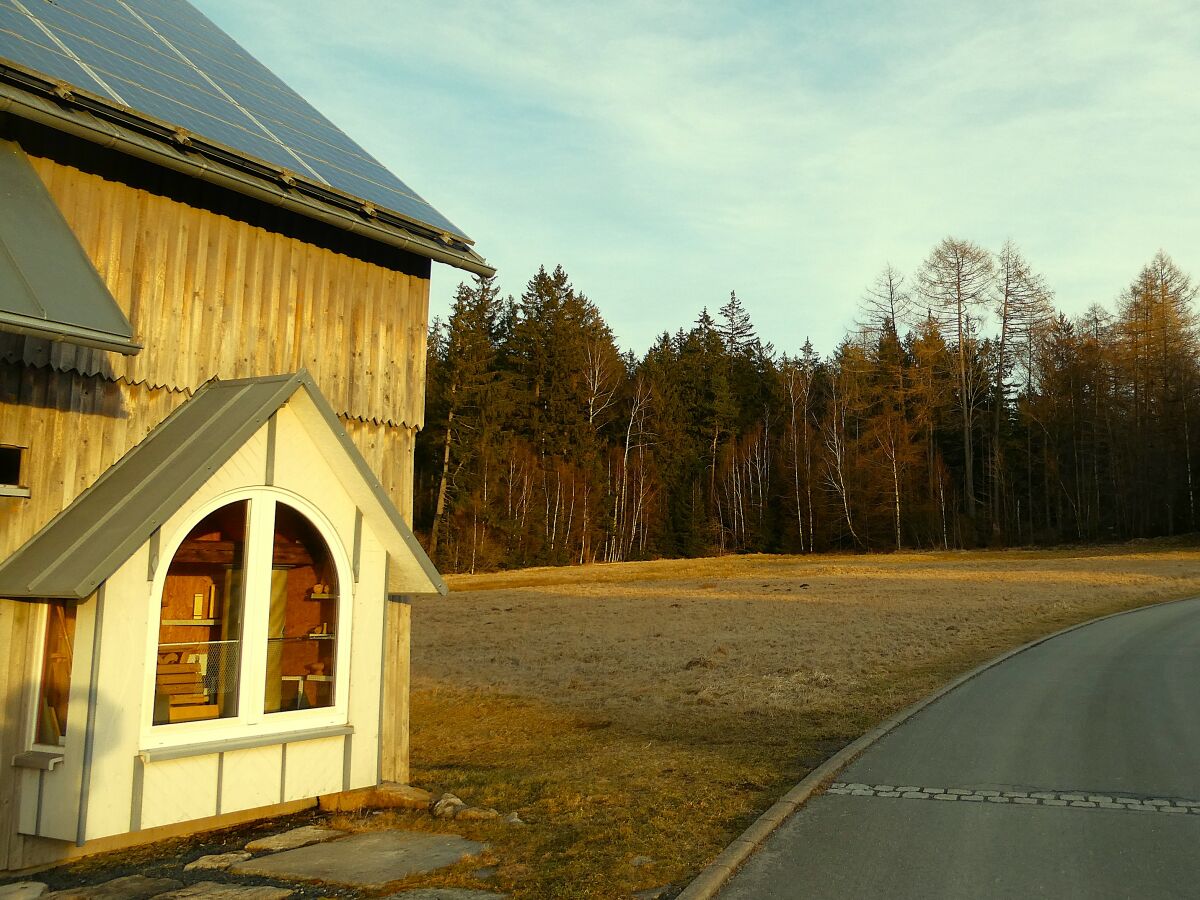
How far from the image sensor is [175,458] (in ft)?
25.4

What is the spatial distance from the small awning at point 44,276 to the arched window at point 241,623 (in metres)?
1.84

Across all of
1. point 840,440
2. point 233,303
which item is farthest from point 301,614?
point 840,440

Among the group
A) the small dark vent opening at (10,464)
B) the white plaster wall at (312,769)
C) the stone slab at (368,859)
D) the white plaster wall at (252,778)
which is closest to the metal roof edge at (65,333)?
the small dark vent opening at (10,464)

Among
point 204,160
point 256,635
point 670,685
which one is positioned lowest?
point 670,685

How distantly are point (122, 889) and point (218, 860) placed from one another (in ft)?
2.44

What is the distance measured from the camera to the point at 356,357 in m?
10.1

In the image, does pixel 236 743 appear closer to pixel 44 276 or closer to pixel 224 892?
pixel 224 892

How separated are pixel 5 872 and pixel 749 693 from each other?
1060cm

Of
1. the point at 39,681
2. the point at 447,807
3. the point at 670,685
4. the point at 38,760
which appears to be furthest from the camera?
the point at 670,685

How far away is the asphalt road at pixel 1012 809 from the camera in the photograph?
256 inches

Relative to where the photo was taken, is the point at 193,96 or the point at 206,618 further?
the point at 193,96

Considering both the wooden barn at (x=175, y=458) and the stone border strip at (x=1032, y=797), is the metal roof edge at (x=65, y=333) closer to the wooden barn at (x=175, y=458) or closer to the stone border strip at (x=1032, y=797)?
the wooden barn at (x=175, y=458)

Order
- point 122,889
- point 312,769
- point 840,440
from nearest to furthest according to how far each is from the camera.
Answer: point 122,889, point 312,769, point 840,440

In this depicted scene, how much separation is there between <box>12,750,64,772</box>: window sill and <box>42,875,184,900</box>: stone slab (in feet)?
2.99
